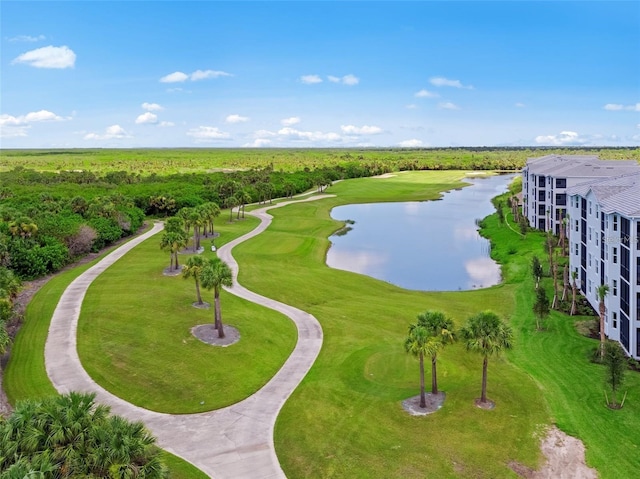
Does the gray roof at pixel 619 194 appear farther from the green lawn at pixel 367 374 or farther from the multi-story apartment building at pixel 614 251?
the green lawn at pixel 367 374

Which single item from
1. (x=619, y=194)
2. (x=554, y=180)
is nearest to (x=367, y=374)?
(x=619, y=194)

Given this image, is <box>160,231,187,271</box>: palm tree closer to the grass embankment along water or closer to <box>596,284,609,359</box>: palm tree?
the grass embankment along water

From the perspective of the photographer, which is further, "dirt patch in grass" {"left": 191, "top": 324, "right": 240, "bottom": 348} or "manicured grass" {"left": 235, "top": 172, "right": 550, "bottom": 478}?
"dirt patch in grass" {"left": 191, "top": 324, "right": 240, "bottom": 348}

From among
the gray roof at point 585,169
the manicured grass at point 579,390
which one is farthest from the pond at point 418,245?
the gray roof at point 585,169

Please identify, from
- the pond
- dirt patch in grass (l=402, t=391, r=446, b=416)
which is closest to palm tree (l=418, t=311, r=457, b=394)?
dirt patch in grass (l=402, t=391, r=446, b=416)

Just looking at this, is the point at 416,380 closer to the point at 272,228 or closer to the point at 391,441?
the point at 391,441

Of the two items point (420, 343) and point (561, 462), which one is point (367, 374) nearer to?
point (420, 343)
